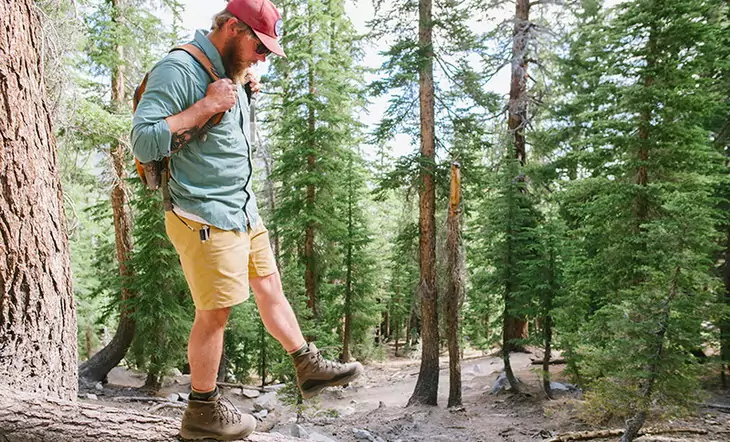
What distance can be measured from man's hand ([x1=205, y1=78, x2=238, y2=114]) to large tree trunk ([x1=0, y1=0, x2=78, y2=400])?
1.62 m

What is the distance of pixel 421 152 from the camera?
11773mm

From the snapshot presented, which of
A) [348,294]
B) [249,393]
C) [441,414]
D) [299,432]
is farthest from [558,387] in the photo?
[348,294]

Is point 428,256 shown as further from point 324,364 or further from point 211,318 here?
point 211,318

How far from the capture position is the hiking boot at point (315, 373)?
2.83m

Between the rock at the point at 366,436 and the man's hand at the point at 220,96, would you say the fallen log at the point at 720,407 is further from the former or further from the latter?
the man's hand at the point at 220,96

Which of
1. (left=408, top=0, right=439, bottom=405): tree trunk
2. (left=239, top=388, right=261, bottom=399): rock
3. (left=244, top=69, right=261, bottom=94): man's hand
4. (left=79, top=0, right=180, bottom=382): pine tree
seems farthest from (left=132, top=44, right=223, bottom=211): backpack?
(left=239, top=388, right=261, bottom=399): rock

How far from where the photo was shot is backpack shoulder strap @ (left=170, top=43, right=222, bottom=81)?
91.8 inches

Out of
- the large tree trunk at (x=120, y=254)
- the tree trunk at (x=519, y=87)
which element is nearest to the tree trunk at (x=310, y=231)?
the large tree trunk at (x=120, y=254)

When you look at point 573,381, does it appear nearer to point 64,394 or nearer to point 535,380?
point 535,380

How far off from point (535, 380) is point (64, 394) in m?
12.2

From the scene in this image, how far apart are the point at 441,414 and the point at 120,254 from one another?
30.5 ft

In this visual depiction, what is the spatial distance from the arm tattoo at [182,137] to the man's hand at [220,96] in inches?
5.4

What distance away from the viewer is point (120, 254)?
12258 millimetres

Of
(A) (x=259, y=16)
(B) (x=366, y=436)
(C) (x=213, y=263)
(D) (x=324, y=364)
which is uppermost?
(A) (x=259, y=16)
